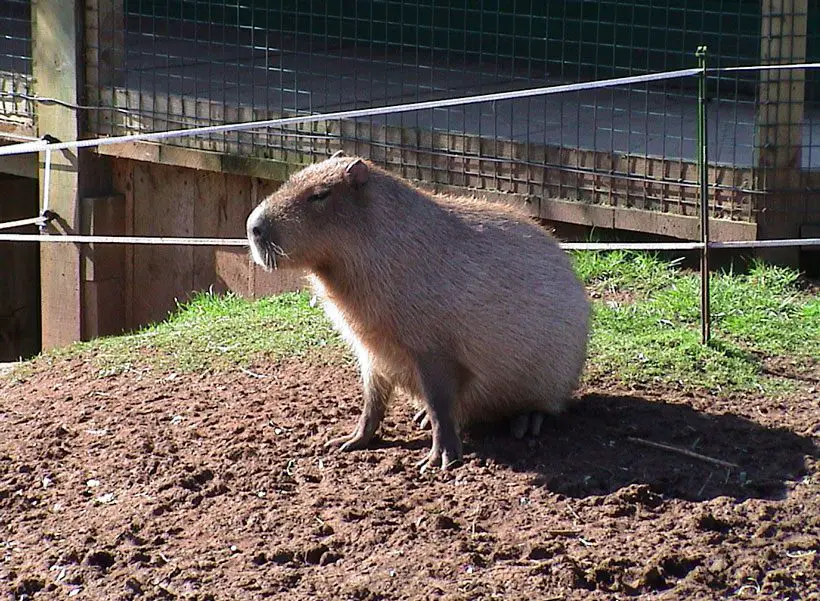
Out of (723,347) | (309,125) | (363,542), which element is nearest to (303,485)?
(363,542)

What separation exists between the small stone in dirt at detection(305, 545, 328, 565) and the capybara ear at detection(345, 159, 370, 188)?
1.21m

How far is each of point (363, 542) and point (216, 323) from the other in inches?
108

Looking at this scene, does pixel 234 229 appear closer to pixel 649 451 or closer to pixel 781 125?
pixel 781 125

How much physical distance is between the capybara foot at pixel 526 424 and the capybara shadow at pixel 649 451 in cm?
3

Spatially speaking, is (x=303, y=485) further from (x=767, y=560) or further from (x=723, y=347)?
(x=723, y=347)

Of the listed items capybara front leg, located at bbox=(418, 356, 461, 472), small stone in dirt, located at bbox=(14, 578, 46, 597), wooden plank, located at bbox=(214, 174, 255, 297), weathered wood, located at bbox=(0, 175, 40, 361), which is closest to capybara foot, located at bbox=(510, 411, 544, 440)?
capybara front leg, located at bbox=(418, 356, 461, 472)

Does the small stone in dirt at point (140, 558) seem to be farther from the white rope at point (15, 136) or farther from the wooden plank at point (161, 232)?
the white rope at point (15, 136)

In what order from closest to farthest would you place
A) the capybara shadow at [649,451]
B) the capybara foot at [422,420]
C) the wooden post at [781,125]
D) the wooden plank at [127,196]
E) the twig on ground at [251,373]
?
the capybara shadow at [649,451] → the capybara foot at [422,420] → the twig on ground at [251,373] → the wooden post at [781,125] → the wooden plank at [127,196]

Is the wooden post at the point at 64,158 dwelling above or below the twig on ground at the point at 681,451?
above

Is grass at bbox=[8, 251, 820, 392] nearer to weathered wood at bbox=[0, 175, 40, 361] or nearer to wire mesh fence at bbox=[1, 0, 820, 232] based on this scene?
wire mesh fence at bbox=[1, 0, 820, 232]

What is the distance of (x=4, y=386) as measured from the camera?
577 centimetres

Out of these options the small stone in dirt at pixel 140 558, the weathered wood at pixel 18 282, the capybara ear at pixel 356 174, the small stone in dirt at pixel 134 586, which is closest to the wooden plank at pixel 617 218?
the capybara ear at pixel 356 174

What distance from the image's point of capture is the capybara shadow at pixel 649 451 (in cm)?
413

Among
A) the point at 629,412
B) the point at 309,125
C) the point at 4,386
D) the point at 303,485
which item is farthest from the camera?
the point at 309,125
